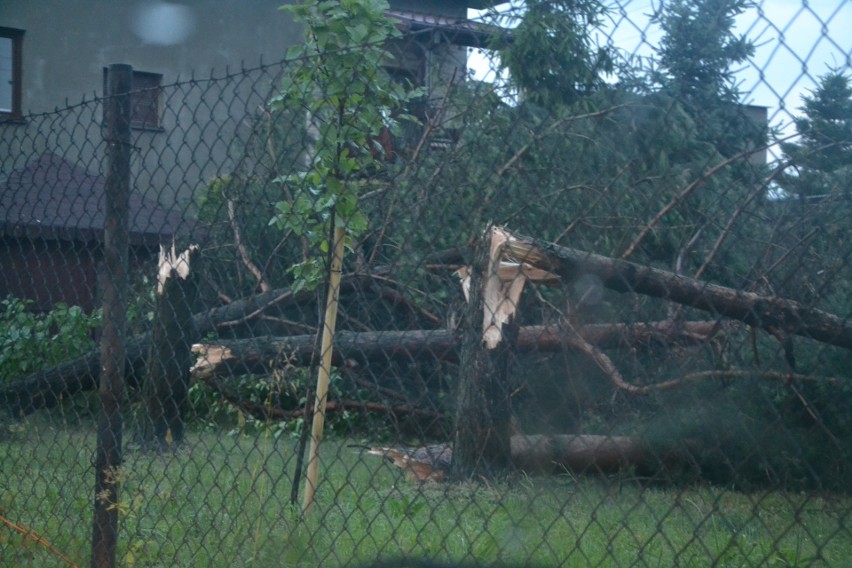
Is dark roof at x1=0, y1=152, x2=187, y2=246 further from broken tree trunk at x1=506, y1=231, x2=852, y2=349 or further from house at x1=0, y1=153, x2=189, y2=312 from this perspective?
broken tree trunk at x1=506, y1=231, x2=852, y2=349

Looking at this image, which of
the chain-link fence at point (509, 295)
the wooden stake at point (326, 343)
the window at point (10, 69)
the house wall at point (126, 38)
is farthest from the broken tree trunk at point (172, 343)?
the window at point (10, 69)

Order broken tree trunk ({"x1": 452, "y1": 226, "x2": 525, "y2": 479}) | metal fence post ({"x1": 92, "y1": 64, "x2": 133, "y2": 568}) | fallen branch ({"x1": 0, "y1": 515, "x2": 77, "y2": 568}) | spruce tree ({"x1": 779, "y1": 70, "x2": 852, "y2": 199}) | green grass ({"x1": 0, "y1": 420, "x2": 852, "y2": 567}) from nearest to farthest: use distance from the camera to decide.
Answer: spruce tree ({"x1": 779, "y1": 70, "x2": 852, "y2": 199}), green grass ({"x1": 0, "y1": 420, "x2": 852, "y2": 567}), broken tree trunk ({"x1": 452, "y1": 226, "x2": 525, "y2": 479}), metal fence post ({"x1": 92, "y1": 64, "x2": 133, "y2": 568}), fallen branch ({"x1": 0, "y1": 515, "x2": 77, "y2": 568})

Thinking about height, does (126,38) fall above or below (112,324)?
above

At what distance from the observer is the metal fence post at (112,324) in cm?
324

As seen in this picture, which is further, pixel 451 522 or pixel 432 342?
pixel 451 522

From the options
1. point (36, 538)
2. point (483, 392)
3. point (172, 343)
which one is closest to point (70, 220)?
point (172, 343)

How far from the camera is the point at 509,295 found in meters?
2.54

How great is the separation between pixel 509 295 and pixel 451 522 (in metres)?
1.22

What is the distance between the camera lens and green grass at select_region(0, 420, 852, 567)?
87.3 inches

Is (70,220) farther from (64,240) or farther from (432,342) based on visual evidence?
(432,342)

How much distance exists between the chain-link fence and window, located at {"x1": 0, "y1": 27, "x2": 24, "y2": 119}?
29.9 feet

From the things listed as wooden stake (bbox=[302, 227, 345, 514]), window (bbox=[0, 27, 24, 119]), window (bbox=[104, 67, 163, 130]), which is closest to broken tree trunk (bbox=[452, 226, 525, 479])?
wooden stake (bbox=[302, 227, 345, 514])

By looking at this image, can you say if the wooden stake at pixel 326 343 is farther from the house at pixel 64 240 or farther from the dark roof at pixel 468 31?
the house at pixel 64 240

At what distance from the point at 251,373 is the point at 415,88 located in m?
1.74
